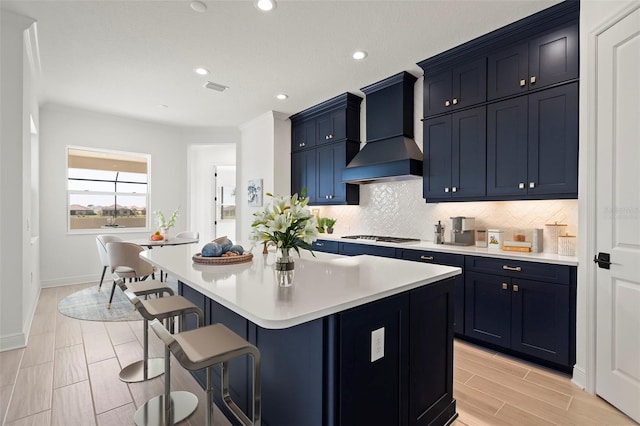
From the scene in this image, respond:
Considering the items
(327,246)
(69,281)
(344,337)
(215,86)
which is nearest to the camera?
(344,337)

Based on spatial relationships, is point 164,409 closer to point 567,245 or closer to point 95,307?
point 95,307

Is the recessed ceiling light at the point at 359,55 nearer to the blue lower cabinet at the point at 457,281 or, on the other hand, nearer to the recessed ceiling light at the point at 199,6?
the recessed ceiling light at the point at 199,6

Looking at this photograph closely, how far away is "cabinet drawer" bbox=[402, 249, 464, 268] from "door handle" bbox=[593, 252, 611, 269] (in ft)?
3.36

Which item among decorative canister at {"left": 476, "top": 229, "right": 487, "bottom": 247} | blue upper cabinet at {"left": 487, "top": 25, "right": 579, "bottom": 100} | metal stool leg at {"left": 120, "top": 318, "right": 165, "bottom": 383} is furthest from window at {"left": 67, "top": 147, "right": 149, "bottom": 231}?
blue upper cabinet at {"left": 487, "top": 25, "right": 579, "bottom": 100}

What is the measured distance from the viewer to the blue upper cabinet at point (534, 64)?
2588 millimetres

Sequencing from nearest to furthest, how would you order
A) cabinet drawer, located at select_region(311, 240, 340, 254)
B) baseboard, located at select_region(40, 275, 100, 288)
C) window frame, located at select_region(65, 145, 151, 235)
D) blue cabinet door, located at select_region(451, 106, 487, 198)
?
blue cabinet door, located at select_region(451, 106, 487, 198) → cabinet drawer, located at select_region(311, 240, 340, 254) → baseboard, located at select_region(40, 275, 100, 288) → window frame, located at select_region(65, 145, 151, 235)

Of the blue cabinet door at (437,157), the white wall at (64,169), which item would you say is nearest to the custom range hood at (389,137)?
the blue cabinet door at (437,157)

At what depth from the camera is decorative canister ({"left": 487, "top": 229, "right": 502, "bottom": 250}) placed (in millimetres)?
3090

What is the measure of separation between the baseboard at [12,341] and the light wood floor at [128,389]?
7cm

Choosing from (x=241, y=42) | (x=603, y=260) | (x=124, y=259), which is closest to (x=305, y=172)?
(x=241, y=42)

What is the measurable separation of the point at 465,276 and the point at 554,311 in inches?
28.2

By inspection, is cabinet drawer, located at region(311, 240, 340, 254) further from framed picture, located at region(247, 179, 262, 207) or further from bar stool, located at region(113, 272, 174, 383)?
bar stool, located at region(113, 272, 174, 383)

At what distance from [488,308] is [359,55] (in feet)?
9.30

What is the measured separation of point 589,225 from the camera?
2.26 metres
